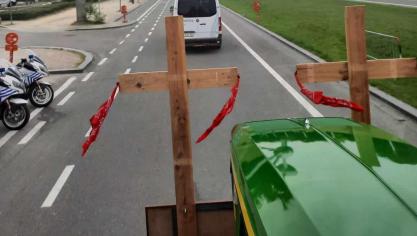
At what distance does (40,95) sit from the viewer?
12008mm

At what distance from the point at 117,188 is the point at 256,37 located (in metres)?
18.4

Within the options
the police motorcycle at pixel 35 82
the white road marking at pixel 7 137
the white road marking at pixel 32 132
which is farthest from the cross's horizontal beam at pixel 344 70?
the police motorcycle at pixel 35 82

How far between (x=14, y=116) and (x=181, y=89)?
23.6 ft

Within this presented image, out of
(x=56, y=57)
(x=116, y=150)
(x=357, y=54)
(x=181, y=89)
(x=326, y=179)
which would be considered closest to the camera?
(x=326, y=179)

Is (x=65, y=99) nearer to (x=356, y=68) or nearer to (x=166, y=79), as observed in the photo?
(x=166, y=79)

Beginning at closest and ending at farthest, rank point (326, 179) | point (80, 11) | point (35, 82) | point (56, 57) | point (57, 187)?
1. point (326, 179)
2. point (57, 187)
3. point (35, 82)
4. point (56, 57)
5. point (80, 11)

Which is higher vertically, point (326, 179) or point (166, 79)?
point (166, 79)

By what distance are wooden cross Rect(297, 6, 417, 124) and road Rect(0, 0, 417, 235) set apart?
8.69 feet

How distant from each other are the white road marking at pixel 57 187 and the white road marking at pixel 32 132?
2.05m

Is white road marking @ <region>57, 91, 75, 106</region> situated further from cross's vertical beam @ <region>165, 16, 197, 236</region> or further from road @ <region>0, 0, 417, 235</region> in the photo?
cross's vertical beam @ <region>165, 16, 197, 236</region>

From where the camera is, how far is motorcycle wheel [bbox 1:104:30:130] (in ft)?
33.4

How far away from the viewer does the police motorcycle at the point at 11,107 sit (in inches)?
397

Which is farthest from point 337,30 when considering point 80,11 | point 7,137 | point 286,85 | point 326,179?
point 326,179

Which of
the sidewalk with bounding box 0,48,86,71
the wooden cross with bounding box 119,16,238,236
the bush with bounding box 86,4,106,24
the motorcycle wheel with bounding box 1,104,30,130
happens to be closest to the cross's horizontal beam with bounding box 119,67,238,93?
the wooden cross with bounding box 119,16,238,236
